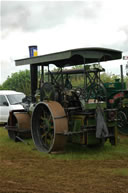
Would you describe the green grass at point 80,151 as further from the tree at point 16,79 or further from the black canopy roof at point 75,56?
the tree at point 16,79

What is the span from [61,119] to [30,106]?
205 centimetres

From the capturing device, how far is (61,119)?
6.98 meters

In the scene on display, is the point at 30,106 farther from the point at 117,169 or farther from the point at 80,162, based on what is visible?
the point at 117,169

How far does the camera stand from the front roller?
6.93 metres

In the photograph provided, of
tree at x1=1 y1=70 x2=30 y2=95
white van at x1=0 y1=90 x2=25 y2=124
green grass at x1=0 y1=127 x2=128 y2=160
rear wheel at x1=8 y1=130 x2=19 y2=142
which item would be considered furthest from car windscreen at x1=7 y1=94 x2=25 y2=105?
tree at x1=1 y1=70 x2=30 y2=95

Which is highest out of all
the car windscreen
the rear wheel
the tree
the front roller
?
the tree

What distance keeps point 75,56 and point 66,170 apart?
2961mm

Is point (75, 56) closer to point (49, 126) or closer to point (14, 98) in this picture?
point (49, 126)

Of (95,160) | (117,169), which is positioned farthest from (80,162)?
(117,169)

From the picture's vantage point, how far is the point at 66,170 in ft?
19.2

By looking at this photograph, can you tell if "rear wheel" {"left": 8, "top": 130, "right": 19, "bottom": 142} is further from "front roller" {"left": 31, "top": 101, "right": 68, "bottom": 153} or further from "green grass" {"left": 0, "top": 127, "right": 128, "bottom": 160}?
"front roller" {"left": 31, "top": 101, "right": 68, "bottom": 153}

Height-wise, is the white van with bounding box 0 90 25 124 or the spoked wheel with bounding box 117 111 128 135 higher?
the white van with bounding box 0 90 25 124

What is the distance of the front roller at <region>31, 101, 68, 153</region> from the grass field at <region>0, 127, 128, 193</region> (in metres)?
0.22

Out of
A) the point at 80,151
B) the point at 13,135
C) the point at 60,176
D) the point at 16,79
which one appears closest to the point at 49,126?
the point at 80,151
